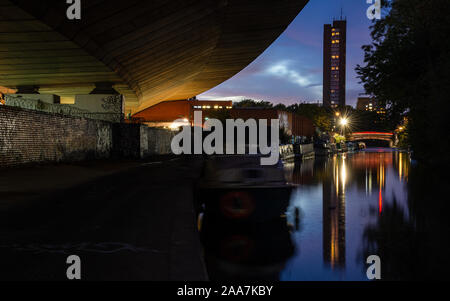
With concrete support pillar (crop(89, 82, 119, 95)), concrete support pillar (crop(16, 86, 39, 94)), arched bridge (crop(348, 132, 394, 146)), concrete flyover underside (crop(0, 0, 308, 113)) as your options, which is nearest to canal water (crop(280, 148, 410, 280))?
concrete flyover underside (crop(0, 0, 308, 113))

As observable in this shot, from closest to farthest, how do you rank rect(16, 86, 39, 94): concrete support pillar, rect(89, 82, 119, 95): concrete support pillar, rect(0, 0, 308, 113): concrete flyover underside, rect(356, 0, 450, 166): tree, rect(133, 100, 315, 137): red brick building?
1. rect(0, 0, 308, 113): concrete flyover underside
2. rect(356, 0, 450, 166): tree
3. rect(89, 82, 119, 95): concrete support pillar
4. rect(16, 86, 39, 94): concrete support pillar
5. rect(133, 100, 315, 137): red brick building

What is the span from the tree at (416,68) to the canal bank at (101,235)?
53.4 feet

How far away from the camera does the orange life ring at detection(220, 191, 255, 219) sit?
884cm

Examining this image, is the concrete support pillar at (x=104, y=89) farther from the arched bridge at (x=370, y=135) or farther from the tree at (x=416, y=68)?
the arched bridge at (x=370, y=135)

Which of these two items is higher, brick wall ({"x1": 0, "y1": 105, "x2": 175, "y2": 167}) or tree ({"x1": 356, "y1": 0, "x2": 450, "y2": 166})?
tree ({"x1": 356, "y1": 0, "x2": 450, "y2": 166})

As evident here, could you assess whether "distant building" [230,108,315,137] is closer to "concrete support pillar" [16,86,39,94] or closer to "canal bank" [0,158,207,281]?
"concrete support pillar" [16,86,39,94]

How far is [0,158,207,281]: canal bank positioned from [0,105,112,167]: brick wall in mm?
5569

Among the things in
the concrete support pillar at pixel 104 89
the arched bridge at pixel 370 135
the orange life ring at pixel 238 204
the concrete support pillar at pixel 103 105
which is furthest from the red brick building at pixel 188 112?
the orange life ring at pixel 238 204

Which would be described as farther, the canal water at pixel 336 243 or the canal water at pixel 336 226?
the canal water at pixel 336 226

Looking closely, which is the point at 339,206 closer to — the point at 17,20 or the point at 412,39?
the point at 17,20

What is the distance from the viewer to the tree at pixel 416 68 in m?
22.5

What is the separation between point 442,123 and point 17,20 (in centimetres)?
2011

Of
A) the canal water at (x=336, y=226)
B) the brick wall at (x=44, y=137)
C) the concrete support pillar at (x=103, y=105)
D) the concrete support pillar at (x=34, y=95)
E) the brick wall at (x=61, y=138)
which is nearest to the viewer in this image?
the canal water at (x=336, y=226)

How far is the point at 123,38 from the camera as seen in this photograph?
24.8 meters
